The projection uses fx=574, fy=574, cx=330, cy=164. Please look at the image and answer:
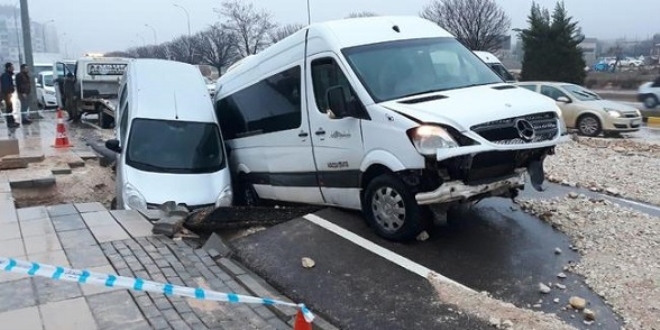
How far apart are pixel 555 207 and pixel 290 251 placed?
339 centimetres

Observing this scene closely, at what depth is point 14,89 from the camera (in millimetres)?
18656

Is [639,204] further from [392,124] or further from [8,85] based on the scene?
[8,85]

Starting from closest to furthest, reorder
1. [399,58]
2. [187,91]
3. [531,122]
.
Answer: [531,122] < [399,58] < [187,91]

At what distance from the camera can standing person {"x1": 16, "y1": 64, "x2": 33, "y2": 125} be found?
1873cm

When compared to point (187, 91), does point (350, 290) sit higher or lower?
lower

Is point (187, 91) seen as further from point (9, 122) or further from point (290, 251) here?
point (9, 122)

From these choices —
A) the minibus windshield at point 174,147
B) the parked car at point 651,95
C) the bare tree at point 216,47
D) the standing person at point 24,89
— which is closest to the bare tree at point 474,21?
the parked car at point 651,95

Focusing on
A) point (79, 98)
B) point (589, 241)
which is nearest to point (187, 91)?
point (589, 241)

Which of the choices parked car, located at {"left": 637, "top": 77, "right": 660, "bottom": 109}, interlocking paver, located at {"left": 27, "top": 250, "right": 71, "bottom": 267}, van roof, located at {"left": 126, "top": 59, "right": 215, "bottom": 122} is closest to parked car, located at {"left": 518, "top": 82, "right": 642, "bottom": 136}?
parked car, located at {"left": 637, "top": 77, "right": 660, "bottom": 109}

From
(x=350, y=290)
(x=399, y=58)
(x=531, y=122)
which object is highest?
(x=399, y=58)

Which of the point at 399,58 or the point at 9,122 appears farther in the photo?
the point at 9,122

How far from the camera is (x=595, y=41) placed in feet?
294

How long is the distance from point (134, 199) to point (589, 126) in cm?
1383

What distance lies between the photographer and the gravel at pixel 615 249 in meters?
4.65
